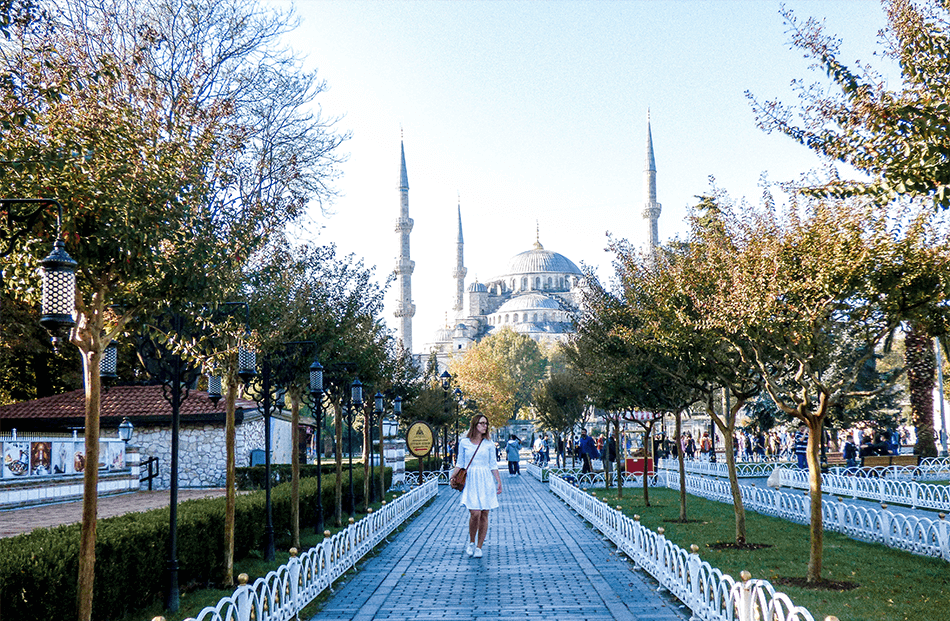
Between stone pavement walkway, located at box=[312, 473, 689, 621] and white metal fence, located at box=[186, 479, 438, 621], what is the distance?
7.8 inches

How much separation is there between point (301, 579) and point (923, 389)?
21.2 meters

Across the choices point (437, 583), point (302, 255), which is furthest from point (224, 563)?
point (302, 255)

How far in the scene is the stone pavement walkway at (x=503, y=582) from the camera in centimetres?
707

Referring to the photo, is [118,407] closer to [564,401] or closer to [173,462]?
[564,401]

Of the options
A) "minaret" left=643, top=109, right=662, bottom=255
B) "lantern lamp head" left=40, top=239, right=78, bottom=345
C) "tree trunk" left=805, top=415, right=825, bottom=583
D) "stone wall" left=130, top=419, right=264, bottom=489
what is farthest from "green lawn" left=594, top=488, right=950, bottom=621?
"minaret" left=643, top=109, right=662, bottom=255

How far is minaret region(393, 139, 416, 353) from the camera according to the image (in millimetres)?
79000

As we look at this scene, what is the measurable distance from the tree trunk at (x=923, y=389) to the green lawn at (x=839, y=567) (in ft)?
31.8

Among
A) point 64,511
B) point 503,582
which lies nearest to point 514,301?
point 64,511

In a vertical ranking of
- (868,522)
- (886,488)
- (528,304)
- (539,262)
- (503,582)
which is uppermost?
(539,262)

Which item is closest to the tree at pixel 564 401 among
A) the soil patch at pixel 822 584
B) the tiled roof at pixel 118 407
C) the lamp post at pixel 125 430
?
the tiled roof at pixel 118 407

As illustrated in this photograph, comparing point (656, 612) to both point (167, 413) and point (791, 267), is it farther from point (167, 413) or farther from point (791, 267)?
point (167, 413)

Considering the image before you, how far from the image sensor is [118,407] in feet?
79.1

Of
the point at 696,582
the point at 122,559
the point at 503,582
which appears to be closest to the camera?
the point at 696,582

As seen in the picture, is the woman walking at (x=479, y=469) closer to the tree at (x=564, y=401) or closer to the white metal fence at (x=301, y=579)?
the white metal fence at (x=301, y=579)
